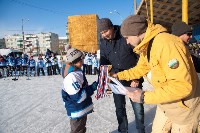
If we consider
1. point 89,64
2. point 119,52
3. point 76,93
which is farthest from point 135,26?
point 89,64

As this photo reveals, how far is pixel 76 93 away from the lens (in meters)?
2.84

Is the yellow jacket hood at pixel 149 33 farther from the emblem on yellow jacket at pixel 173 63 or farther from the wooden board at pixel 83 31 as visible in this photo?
the wooden board at pixel 83 31

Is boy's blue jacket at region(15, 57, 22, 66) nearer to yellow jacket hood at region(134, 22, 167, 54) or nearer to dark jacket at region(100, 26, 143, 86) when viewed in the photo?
dark jacket at region(100, 26, 143, 86)

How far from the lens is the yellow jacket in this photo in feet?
5.41

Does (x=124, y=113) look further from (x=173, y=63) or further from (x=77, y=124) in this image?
(x=173, y=63)

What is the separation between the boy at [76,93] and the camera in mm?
2852

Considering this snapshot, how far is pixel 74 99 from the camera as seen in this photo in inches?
114

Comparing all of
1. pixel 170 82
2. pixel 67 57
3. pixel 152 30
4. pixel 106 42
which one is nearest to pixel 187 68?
pixel 170 82

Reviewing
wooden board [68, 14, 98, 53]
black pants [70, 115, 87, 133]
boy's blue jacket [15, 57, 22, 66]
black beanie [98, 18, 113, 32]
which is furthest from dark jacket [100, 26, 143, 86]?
wooden board [68, 14, 98, 53]

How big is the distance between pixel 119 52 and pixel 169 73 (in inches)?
74.6

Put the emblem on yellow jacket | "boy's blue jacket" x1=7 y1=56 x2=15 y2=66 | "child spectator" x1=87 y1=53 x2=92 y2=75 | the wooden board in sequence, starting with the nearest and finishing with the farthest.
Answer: the emblem on yellow jacket
"child spectator" x1=87 y1=53 x2=92 y2=75
"boy's blue jacket" x1=7 y1=56 x2=15 y2=66
the wooden board

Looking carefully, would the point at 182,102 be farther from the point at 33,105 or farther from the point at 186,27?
the point at 33,105

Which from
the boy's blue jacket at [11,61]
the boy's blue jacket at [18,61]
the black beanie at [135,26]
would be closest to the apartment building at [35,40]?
the boy's blue jacket at [18,61]

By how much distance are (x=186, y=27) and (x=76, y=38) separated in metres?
27.4
